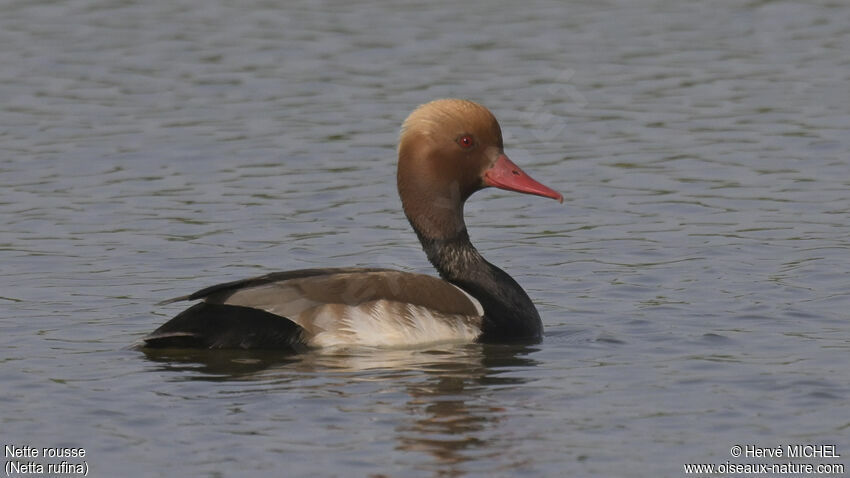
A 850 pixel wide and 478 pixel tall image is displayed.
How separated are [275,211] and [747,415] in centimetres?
632

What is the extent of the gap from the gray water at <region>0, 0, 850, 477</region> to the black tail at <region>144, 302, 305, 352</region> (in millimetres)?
131

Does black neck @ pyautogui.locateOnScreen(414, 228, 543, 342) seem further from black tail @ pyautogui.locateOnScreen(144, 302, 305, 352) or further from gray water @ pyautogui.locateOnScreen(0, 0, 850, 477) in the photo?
black tail @ pyautogui.locateOnScreen(144, 302, 305, 352)

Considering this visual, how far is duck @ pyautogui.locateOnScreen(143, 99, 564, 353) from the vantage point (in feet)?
32.0

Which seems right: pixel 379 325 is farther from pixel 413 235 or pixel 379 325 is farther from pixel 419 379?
pixel 413 235

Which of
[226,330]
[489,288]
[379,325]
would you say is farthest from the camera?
[489,288]

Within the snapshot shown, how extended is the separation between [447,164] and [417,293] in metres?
1.06

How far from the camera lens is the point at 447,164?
1083 cm

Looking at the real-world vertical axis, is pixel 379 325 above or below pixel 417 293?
below

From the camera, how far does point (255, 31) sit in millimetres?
20203

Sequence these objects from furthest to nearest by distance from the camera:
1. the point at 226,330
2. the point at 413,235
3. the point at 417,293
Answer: the point at 413,235
the point at 417,293
the point at 226,330

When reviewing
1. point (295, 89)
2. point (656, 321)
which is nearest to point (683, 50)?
point (295, 89)

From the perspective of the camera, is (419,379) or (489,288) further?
(489,288)

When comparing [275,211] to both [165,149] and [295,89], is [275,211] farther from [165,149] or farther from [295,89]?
[295,89]

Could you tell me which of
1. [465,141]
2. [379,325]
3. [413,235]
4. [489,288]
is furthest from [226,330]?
[413,235]
